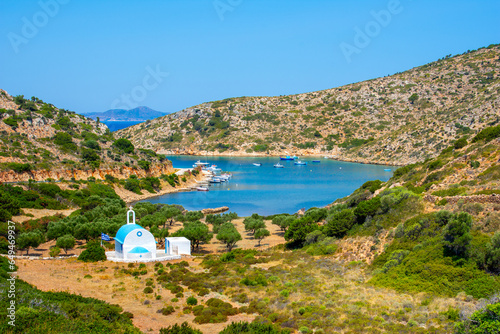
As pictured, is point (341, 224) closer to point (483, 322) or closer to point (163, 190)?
Answer: point (483, 322)

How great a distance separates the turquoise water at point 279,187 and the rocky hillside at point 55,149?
12.4 metres

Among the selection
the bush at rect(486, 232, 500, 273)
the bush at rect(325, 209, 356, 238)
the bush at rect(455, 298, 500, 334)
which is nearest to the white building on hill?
the bush at rect(325, 209, 356, 238)

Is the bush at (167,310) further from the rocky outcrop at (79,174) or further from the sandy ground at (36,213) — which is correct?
the rocky outcrop at (79,174)

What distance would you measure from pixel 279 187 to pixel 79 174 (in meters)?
43.0

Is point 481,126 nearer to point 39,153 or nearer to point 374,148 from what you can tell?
point 374,148

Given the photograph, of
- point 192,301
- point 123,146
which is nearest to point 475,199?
point 192,301

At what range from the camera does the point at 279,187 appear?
9256cm

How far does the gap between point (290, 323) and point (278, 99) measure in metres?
189

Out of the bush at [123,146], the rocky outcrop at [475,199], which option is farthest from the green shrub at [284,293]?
the bush at [123,146]

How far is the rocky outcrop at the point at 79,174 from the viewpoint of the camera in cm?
6438

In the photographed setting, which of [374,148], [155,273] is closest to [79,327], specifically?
[155,273]

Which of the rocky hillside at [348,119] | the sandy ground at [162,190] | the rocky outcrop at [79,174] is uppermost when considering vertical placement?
the rocky hillside at [348,119]

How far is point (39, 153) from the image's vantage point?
242 feet

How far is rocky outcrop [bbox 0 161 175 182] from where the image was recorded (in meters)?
64.4
